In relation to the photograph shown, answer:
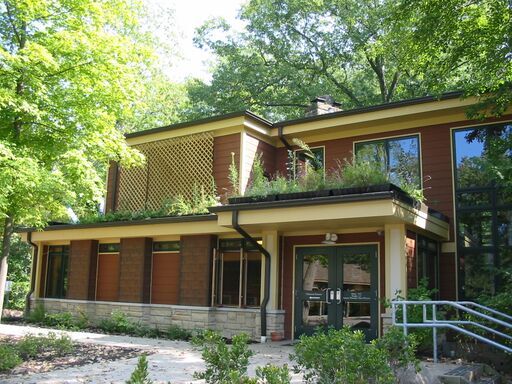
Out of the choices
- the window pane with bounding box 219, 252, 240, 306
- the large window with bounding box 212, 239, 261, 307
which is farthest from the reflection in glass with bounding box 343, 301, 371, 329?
the window pane with bounding box 219, 252, 240, 306

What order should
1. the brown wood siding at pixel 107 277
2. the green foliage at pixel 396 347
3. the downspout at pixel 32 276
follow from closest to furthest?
the green foliage at pixel 396 347
the brown wood siding at pixel 107 277
the downspout at pixel 32 276

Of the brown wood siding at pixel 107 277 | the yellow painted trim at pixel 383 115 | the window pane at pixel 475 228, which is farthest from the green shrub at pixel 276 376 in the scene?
the brown wood siding at pixel 107 277

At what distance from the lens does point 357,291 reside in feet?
38.0

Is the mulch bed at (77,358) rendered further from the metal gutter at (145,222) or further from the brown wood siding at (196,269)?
the metal gutter at (145,222)

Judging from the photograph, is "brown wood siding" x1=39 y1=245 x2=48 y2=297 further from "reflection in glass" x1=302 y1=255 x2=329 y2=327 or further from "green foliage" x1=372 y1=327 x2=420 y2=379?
"green foliage" x1=372 y1=327 x2=420 y2=379

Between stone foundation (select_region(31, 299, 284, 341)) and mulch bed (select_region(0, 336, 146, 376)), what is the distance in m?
3.04

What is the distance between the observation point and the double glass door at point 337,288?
11445 millimetres

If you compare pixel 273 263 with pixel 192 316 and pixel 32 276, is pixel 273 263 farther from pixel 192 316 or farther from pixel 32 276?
pixel 32 276

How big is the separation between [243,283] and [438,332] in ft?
16.5

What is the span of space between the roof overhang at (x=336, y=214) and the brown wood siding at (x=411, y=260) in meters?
0.24

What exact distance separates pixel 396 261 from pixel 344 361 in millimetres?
5652

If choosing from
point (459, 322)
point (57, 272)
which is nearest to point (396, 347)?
point (459, 322)

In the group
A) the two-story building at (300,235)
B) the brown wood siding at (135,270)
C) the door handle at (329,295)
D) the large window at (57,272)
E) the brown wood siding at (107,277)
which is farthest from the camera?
the large window at (57,272)

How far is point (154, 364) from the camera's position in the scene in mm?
8523
